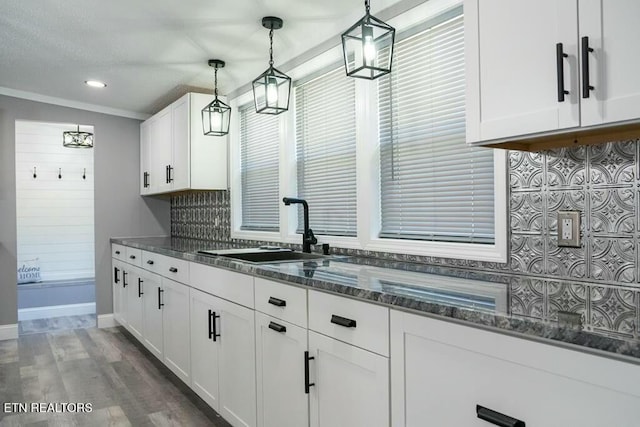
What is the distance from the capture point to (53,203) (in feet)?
19.4

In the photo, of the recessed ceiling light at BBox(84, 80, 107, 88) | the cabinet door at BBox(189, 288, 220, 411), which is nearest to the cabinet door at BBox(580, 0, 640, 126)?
the cabinet door at BBox(189, 288, 220, 411)

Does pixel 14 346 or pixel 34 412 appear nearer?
pixel 34 412

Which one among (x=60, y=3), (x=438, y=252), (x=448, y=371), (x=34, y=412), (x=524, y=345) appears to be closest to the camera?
(x=524, y=345)

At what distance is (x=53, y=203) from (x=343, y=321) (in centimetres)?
568

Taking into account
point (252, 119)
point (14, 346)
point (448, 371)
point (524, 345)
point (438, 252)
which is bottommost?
point (14, 346)

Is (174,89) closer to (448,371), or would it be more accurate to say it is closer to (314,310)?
(314,310)

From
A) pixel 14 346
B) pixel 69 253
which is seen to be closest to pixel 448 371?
pixel 14 346

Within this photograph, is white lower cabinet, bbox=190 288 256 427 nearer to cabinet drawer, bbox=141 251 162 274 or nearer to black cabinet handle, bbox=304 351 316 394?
black cabinet handle, bbox=304 351 316 394

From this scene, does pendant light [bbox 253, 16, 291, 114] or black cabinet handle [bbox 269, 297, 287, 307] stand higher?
pendant light [bbox 253, 16, 291, 114]

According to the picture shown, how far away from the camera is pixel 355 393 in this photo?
1.52 metres

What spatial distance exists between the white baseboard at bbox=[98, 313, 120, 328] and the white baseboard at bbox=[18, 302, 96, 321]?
3.28 feet

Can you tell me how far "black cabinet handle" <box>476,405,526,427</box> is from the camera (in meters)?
1.03

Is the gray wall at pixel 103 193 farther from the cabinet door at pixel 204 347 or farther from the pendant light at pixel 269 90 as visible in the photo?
the pendant light at pixel 269 90

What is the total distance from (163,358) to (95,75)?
7.82 feet
